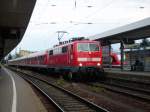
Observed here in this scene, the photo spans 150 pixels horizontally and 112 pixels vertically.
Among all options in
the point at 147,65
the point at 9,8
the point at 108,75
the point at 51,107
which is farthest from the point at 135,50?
the point at 51,107

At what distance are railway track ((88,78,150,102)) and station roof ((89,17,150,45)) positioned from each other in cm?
395

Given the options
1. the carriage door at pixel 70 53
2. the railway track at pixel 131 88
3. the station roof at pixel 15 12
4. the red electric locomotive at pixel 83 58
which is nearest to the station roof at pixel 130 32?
the red electric locomotive at pixel 83 58

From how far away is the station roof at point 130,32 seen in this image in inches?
996

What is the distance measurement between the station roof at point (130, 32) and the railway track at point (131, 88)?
3.95m

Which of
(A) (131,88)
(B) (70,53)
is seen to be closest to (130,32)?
(B) (70,53)

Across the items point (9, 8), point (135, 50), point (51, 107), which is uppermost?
point (9, 8)

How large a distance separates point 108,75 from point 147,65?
11.3 ft

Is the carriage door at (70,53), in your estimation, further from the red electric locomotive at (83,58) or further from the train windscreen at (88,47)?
the train windscreen at (88,47)

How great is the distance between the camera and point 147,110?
12844 mm

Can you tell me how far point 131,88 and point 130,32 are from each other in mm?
9628

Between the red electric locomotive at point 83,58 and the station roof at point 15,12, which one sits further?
the red electric locomotive at point 83,58

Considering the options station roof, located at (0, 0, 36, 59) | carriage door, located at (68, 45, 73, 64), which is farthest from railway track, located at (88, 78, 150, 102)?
station roof, located at (0, 0, 36, 59)

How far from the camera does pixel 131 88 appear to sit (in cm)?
2027

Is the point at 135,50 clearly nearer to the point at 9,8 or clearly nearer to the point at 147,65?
the point at 147,65
